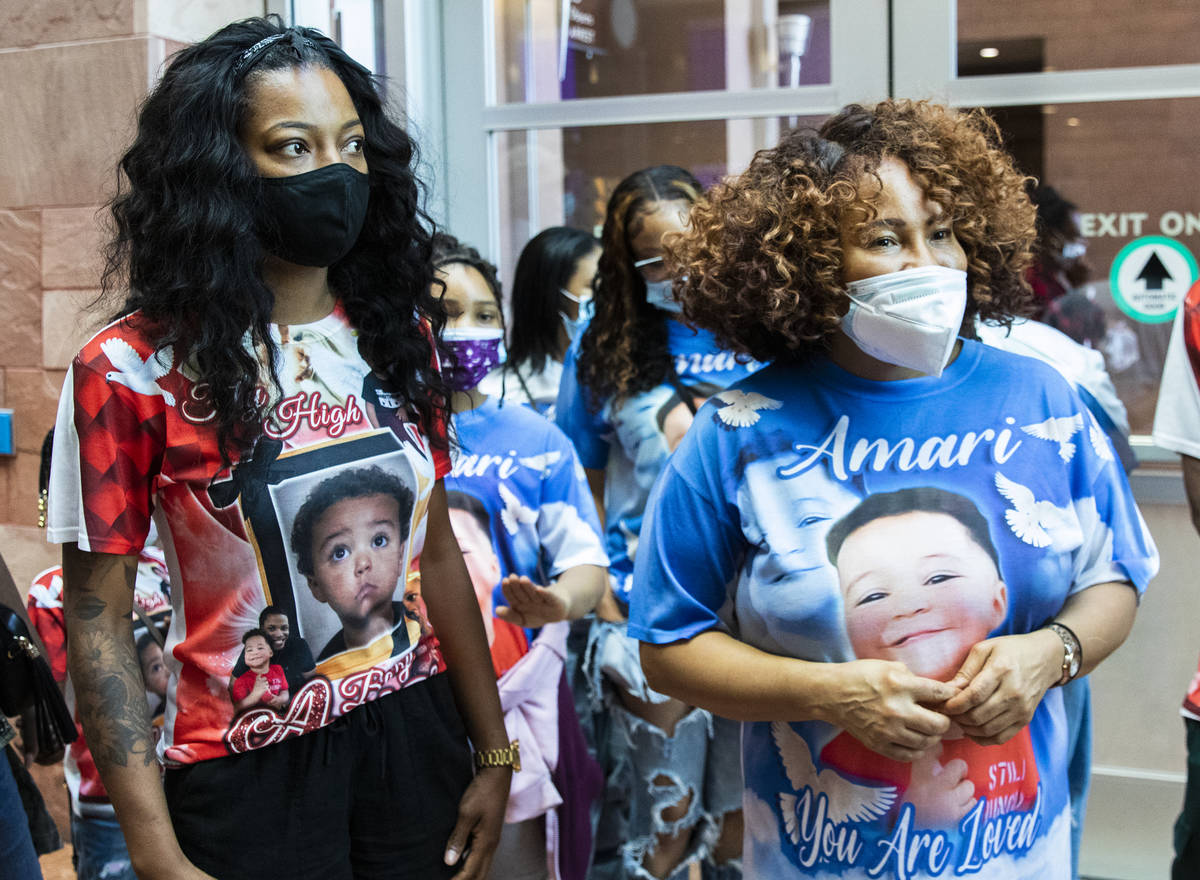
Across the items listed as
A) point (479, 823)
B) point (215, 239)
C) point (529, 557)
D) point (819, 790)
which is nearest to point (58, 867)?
point (529, 557)

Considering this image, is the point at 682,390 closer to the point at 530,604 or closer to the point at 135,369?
the point at 530,604

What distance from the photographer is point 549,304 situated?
4066 millimetres

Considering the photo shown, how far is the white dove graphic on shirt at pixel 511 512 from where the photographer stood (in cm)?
277

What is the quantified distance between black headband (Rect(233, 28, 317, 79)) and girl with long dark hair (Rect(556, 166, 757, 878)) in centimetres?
137

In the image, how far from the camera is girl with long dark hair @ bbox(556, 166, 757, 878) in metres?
3.10

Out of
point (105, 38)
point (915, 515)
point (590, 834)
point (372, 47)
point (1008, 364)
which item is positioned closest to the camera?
point (915, 515)

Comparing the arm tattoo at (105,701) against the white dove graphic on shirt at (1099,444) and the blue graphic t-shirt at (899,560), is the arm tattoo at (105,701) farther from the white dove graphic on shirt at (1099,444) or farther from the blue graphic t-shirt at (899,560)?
the white dove graphic on shirt at (1099,444)

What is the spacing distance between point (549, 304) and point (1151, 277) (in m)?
2.03

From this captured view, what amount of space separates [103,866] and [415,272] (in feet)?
4.98

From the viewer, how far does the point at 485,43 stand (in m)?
4.80

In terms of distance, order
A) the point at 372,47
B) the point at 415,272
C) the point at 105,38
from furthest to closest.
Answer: the point at 372,47 < the point at 105,38 < the point at 415,272

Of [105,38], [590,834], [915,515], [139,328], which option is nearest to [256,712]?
[139,328]

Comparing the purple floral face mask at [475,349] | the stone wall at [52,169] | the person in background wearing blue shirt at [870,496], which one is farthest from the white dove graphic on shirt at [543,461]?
the stone wall at [52,169]

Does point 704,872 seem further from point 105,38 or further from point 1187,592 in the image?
point 105,38
